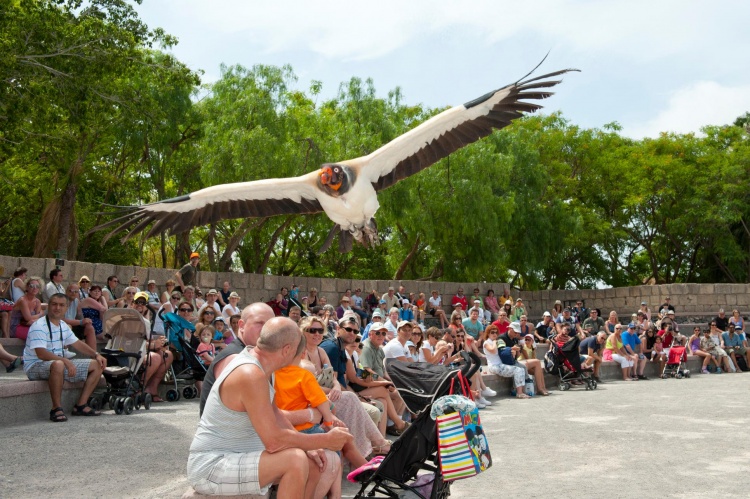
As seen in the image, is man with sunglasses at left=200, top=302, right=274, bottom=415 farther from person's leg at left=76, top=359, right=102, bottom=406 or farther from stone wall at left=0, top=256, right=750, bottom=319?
stone wall at left=0, top=256, right=750, bottom=319

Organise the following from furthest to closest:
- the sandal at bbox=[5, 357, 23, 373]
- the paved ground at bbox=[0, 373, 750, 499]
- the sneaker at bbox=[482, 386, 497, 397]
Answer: the sneaker at bbox=[482, 386, 497, 397]
the sandal at bbox=[5, 357, 23, 373]
the paved ground at bbox=[0, 373, 750, 499]

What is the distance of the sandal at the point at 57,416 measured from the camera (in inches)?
281

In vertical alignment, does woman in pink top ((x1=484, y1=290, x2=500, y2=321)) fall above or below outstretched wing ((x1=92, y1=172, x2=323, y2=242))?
below

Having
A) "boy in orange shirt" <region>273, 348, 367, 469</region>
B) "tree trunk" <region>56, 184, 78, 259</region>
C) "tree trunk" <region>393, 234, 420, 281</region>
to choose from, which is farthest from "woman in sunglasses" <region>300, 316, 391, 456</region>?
"tree trunk" <region>393, 234, 420, 281</region>

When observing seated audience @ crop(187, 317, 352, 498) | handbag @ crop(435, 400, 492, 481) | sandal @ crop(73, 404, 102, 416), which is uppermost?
seated audience @ crop(187, 317, 352, 498)

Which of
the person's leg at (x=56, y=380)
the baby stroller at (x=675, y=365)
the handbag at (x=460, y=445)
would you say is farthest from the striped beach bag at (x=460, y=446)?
the baby stroller at (x=675, y=365)

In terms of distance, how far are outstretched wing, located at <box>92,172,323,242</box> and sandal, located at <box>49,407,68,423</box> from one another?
223 cm

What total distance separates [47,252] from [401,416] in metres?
14.6

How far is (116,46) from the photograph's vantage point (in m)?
13.1

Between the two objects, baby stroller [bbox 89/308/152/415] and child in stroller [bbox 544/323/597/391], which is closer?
baby stroller [bbox 89/308/152/415]

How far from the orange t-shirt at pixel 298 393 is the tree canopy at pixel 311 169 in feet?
28.5

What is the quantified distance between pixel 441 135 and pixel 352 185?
1.25 metres

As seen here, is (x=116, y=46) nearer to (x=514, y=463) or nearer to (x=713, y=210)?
(x=514, y=463)

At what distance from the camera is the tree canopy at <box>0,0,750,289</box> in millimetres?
13133
